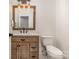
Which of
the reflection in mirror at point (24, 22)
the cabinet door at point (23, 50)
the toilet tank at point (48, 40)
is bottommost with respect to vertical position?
the cabinet door at point (23, 50)

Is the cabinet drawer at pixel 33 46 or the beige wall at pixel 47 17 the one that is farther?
the beige wall at pixel 47 17

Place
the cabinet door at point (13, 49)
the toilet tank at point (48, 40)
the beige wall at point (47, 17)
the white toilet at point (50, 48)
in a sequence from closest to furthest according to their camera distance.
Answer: the white toilet at point (50, 48), the cabinet door at point (13, 49), the toilet tank at point (48, 40), the beige wall at point (47, 17)

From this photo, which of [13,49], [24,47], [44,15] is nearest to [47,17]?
[44,15]

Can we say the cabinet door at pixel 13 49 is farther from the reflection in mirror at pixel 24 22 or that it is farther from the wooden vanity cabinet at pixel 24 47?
the reflection in mirror at pixel 24 22

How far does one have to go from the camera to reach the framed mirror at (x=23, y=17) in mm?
4035

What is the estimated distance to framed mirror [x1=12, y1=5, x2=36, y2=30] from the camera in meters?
4.04

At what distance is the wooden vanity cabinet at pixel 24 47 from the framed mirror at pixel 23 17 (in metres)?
0.55

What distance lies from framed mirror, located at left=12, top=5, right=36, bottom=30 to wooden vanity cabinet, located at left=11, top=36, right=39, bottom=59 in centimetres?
55

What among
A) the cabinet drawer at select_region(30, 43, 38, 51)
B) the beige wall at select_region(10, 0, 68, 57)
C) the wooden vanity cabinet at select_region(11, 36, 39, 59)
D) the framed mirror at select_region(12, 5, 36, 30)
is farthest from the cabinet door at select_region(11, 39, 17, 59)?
the beige wall at select_region(10, 0, 68, 57)

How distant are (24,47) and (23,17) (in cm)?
94

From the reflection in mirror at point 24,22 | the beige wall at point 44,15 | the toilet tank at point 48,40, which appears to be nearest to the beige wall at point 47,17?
the beige wall at point 44,15

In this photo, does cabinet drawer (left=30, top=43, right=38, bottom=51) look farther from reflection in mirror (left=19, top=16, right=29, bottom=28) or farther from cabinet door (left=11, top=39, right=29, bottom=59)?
reflection in mirror (left=19, top=16, right=29, bottom=28)

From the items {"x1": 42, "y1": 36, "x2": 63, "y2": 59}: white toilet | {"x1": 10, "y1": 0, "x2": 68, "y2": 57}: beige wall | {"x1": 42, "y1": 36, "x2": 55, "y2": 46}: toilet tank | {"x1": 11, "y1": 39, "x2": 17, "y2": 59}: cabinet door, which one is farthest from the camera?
{"x1": 10, "y1": 0, "x2": 68, "y2": 57}: beige wall

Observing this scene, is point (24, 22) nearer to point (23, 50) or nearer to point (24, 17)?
point (24, 17)
